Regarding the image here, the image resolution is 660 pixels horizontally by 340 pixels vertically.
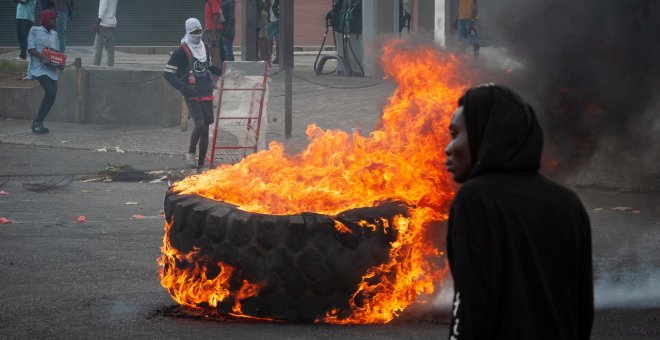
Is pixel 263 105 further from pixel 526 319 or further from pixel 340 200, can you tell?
pixel 526 319

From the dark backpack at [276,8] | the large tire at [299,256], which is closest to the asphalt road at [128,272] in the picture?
the large tire at [299,256]

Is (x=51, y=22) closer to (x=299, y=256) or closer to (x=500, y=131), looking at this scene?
(x=299, y=256)

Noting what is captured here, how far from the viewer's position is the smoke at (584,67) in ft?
26.0

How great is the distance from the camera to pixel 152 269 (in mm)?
7629

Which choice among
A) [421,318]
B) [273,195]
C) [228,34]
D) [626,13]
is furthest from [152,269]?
[228,34]

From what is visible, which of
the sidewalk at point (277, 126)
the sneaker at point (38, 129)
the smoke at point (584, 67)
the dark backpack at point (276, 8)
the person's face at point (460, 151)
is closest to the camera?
the person's face at point (460, 151)

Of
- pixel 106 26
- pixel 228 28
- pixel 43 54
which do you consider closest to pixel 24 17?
pixel 106 26

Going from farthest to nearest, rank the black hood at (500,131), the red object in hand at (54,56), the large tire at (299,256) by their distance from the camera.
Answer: the red object in hand at (54,56), the large tire at (299,256), the black hood at (500,131)

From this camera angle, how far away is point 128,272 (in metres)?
7.52

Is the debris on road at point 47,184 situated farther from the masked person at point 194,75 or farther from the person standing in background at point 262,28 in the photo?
the person standing in background at point 262,28

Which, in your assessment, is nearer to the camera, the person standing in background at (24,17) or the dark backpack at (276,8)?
the person standing in background at (24,17)

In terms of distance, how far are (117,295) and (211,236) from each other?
3.49 ft

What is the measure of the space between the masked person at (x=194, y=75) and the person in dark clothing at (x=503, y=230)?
10003mm

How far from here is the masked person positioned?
12.7 metres
